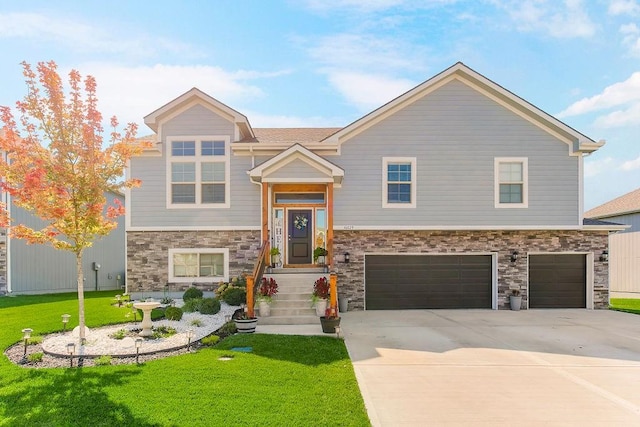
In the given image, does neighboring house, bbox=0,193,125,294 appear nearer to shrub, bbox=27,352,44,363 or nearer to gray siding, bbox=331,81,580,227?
shrub, bbox=27,352,44,363

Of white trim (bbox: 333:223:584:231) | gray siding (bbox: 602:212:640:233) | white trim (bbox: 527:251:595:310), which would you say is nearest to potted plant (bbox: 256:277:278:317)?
white trim (bbox: 333:223:584:231)

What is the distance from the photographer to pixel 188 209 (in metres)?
13.7

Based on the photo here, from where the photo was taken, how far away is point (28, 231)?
26.1 ft

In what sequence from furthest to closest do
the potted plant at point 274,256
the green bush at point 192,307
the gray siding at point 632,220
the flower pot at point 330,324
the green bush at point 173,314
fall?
the gray siding at point 632,220, the potted plant at point 274,256, the green bush at point 192,307, the green bush at point 173,314, the flower pot at point 330,324

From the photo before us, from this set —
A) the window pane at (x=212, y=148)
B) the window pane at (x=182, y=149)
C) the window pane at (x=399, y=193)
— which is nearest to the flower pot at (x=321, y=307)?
the window pane at (x=399, y=193)

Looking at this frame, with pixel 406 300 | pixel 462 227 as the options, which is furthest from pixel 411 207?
pixel 406 300

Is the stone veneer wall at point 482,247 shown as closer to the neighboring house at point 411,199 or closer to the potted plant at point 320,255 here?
the neighboring house at point 411,199

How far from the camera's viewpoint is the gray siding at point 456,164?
13.6m

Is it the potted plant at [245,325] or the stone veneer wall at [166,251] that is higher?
the stone veneer wall at [166,251]

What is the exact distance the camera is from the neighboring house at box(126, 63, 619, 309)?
534 inches

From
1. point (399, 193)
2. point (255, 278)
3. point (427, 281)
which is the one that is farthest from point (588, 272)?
point (255, 278)

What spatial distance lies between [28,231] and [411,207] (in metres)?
10.8

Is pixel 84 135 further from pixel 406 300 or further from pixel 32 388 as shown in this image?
pixel 406 300

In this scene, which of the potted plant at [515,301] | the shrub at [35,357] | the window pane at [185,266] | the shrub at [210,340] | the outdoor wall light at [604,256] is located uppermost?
the outdoor wall light at [604,256]
